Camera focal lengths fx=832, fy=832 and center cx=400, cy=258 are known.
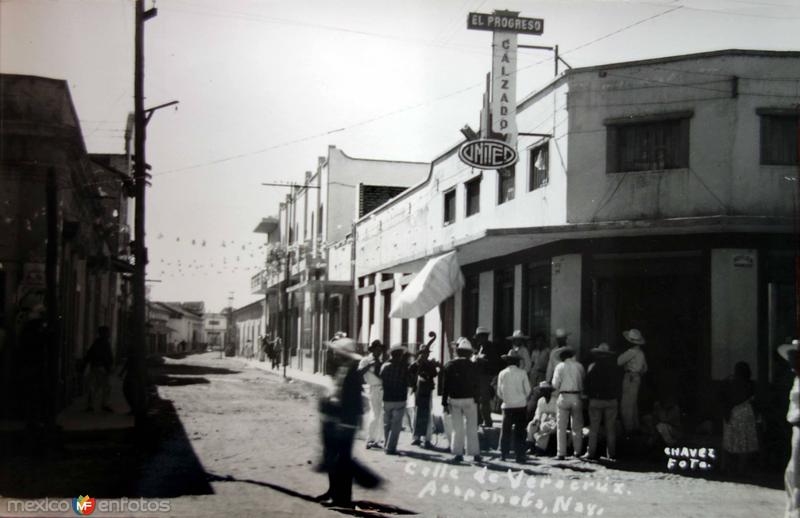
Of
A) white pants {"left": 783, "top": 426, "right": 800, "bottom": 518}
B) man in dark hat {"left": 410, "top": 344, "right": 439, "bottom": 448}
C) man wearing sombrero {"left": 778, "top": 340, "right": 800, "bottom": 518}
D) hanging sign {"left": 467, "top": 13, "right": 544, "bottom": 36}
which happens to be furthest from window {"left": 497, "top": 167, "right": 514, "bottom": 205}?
white pants {"left": 783, "top": 426, "right": 800, "bottom": 518}

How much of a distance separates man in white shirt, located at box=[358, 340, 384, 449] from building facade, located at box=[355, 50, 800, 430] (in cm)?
277

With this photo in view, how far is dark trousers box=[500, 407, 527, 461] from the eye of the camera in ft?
38.2

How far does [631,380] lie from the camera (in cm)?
1284

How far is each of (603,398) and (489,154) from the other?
5626 millimetres

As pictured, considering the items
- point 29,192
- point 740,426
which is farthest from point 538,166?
point 29,192

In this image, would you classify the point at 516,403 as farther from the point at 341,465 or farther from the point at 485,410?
the point at 341,465

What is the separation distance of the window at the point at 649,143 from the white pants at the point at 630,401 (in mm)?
3686

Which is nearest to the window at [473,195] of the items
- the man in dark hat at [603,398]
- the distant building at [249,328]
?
the man in dark hat at [603,398]

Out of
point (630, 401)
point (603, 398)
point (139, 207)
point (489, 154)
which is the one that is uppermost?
point (489, 154)

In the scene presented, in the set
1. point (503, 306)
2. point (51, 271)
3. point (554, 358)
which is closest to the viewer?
point (51, 271)

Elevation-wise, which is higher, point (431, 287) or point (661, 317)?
point (431, 287)

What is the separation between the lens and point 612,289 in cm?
1461

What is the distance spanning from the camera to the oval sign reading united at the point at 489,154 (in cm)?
1556

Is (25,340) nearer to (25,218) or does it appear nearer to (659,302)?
(25,218)
